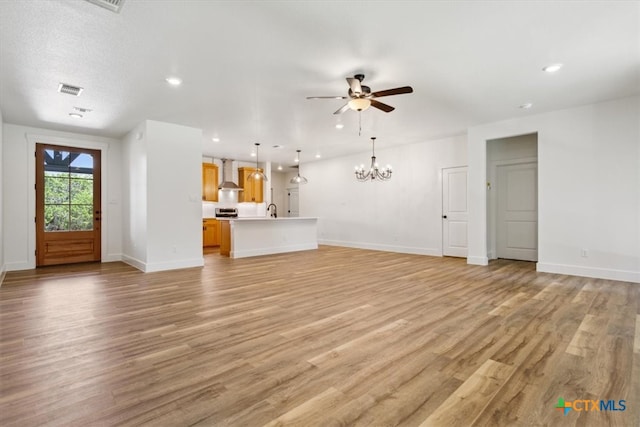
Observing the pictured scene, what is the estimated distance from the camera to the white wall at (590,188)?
4699mm

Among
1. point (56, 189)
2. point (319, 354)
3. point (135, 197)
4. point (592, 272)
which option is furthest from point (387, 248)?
point (56, 189)

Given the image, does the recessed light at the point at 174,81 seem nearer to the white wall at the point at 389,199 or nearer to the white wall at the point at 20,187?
the white wall at the point at 20,187

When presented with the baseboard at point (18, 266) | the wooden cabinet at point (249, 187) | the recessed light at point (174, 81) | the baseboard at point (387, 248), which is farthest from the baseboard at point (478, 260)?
the baseboard at point (18, 266)

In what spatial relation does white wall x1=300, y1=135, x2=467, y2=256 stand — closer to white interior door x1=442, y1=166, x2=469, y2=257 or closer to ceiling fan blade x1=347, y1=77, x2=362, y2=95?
white interior door x1=442, y1=166, x2=469, y2=257

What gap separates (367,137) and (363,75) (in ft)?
11.6

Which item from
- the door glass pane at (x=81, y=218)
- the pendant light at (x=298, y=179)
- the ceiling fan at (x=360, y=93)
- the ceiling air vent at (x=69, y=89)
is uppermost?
the ceiling air vent at (x=69, y=89)

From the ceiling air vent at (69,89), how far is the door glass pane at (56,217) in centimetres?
335

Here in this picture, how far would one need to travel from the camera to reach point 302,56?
3.35 m

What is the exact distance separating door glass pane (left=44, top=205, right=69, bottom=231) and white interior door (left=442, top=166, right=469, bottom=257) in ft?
28.4

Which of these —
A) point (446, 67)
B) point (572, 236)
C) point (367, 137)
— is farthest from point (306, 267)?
point (572, 236)

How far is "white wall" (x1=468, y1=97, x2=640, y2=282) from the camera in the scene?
4.70m

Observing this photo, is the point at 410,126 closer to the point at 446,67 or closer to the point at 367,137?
the point at 367,137

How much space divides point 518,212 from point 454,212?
1.36 metres

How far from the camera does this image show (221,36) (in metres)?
2.94
